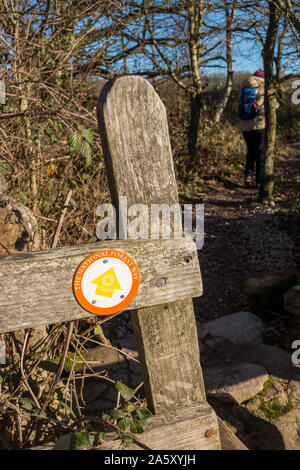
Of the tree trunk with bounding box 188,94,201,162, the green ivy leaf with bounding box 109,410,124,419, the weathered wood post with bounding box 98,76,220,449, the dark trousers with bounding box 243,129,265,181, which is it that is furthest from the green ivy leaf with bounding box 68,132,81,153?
the tree trunk with bounding box 188,94,201,162

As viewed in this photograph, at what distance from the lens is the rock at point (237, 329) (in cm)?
431

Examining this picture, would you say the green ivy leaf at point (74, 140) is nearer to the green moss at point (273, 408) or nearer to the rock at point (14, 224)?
the rock at point (14, 224)

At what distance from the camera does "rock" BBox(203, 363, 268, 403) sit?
2.92 meters

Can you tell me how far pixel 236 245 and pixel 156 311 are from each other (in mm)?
5526

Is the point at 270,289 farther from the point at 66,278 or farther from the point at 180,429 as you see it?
the point at 66,278

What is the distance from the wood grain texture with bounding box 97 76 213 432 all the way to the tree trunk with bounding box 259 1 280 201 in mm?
6387

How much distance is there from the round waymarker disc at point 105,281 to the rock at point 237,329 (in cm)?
312

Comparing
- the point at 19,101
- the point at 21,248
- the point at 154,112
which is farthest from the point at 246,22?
the point at 154,112

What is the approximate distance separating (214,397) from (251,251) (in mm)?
3905

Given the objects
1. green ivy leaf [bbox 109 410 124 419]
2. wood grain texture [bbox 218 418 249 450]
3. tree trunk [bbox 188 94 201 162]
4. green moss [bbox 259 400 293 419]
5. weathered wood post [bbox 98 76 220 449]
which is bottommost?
green moss [bbox 259 400 293 419]

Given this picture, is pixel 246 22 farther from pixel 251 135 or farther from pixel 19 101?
pixel 19 101

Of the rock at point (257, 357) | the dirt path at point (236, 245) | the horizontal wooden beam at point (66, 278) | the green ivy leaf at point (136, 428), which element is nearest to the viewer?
the horizontal wooden beam at point (66, 278)

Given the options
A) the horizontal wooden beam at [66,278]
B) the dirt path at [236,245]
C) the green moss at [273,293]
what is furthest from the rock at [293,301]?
the horizontal wooden beam at [66,278]

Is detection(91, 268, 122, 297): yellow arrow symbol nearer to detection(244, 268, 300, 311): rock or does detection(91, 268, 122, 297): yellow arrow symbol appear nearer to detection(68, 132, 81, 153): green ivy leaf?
detection(68, 132, 81, 153): green ivy leaf
